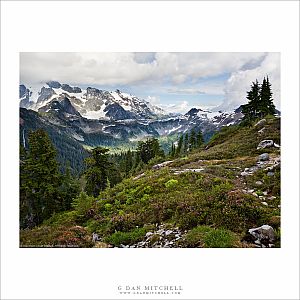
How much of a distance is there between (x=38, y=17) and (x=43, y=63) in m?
0.86

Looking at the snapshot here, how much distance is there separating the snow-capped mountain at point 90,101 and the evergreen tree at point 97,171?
0.80m

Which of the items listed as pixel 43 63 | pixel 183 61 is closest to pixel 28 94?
pixel 43 63

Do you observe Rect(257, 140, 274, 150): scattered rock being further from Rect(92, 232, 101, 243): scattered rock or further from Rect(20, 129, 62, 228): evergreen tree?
Rect(20, 129, 62, 228): evergreen tree

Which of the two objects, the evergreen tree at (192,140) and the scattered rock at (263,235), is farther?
the evergreen tree at (192,140)

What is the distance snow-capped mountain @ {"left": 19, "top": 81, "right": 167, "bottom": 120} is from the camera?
349 inches

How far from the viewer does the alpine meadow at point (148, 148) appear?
8.52m

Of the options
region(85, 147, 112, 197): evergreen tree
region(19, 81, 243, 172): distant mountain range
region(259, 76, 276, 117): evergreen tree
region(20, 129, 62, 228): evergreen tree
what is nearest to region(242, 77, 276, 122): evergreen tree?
region(259, 76, 276, 117): evergreen tree

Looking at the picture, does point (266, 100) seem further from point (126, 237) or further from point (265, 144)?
point (126, 237)

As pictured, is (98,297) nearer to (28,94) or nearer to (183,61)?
(28,94)

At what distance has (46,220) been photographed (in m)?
8.91

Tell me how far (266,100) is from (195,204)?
2.46 meters

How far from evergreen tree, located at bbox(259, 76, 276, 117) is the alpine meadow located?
1.0 inches

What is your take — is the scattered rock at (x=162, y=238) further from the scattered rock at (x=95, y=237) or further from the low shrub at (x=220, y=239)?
the scattered rock at (x=95, y=237)

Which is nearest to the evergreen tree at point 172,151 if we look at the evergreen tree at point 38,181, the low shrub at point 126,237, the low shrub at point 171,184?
the low shrub at point 171,184
